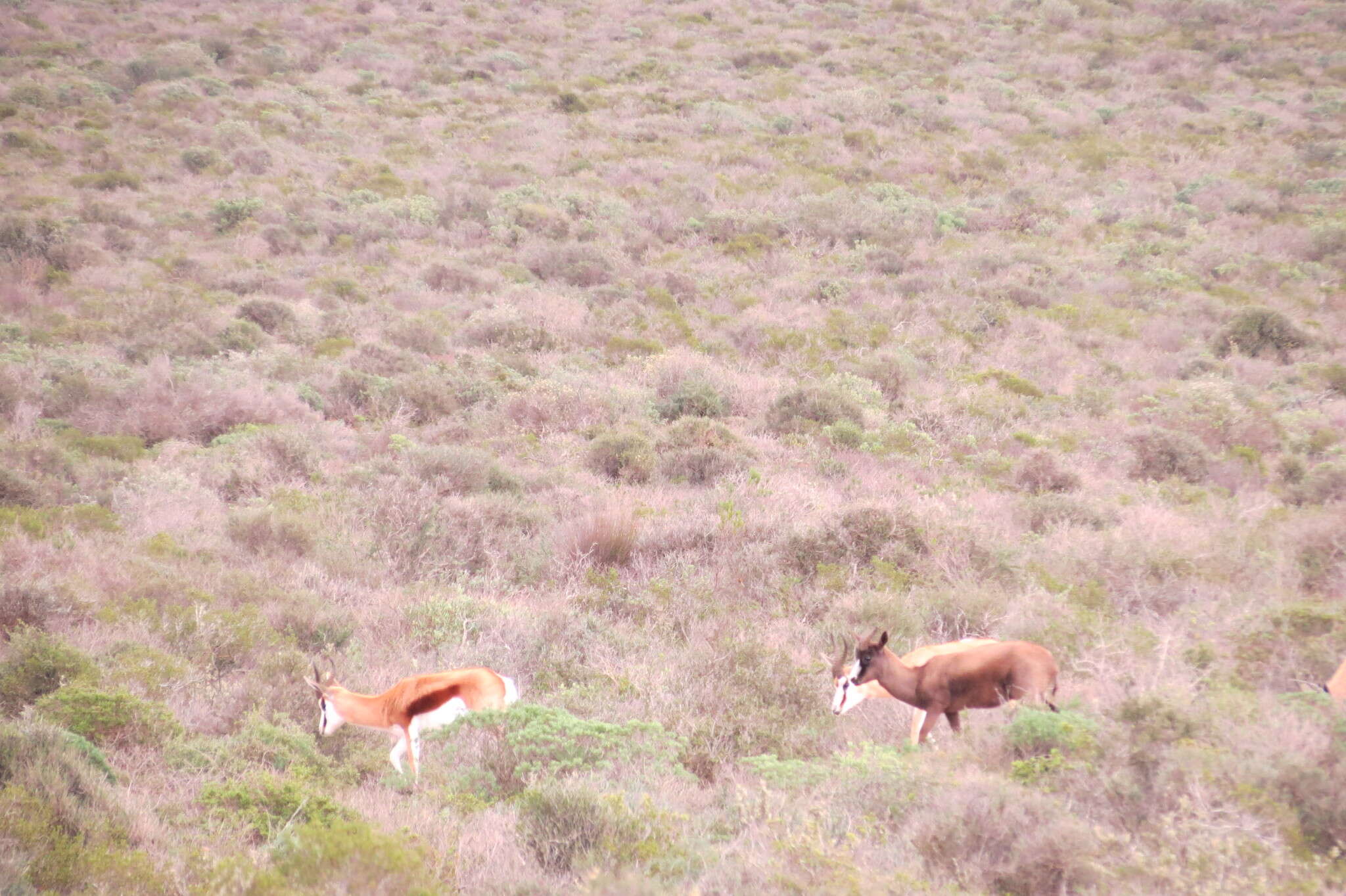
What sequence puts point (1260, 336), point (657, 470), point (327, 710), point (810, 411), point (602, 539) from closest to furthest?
point (327, 710) → point (602, 539) → point (657, 470) → point (810, 411) → point (1260, 336)

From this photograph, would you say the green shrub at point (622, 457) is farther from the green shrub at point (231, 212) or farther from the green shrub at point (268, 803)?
the green shrub at point (231, 212)

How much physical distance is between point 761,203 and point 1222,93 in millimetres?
17271

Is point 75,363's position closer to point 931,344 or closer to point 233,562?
point 233,562

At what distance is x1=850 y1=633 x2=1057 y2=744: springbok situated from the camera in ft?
13.5

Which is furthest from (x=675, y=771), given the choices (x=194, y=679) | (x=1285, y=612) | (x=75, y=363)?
(x=75, y=363)

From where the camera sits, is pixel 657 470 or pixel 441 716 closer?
pixel 441 716

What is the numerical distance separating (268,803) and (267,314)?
1130 cm

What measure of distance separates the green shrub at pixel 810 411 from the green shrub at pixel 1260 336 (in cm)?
714

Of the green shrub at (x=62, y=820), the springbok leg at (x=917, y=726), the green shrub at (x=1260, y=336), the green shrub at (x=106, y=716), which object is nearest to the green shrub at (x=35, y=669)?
the green shrub at (x=106, y=716)

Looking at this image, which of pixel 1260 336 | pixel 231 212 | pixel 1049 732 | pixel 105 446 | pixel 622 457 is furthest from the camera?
pixel 231 212

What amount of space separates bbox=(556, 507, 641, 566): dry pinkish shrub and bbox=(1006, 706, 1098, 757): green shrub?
4036 mm

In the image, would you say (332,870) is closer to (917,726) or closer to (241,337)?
(917,726)

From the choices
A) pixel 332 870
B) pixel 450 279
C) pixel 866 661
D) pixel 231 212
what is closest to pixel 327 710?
pixel 332 870

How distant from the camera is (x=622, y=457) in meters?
9.44
